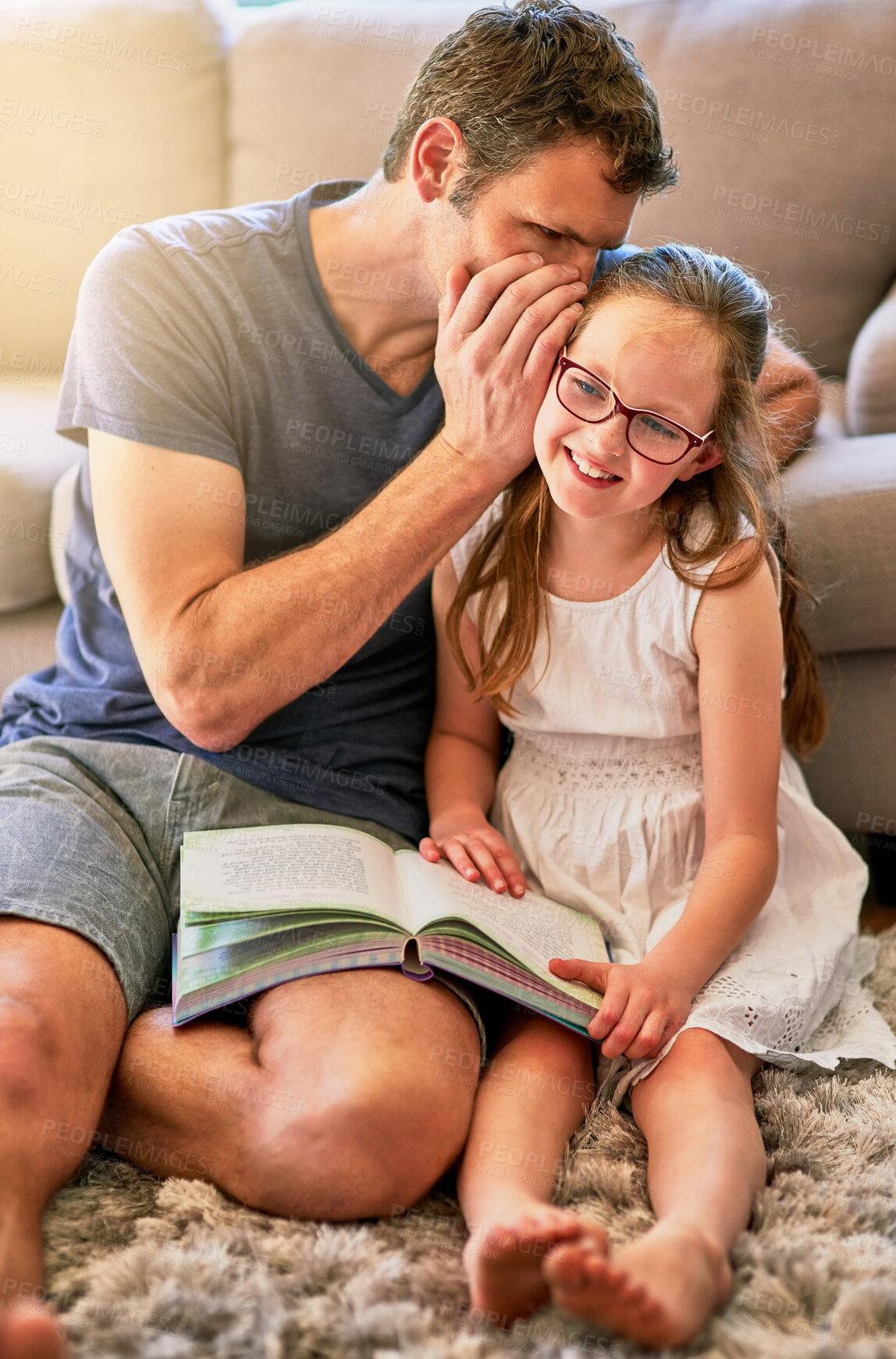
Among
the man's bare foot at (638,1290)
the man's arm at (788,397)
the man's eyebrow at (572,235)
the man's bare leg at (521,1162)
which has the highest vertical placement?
the man's eyebrow at (572,235)

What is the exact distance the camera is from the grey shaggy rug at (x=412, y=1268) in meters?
0.69

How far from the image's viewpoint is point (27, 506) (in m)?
1.49

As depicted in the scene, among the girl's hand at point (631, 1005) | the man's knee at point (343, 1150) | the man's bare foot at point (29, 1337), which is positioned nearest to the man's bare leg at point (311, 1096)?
the man's knee at point (343, 1150)

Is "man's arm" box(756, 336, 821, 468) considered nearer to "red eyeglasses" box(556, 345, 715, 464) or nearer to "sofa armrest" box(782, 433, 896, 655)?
"sofa armrest" box(782, 433, 896, 655)

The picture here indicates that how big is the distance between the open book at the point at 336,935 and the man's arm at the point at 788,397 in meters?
0.68

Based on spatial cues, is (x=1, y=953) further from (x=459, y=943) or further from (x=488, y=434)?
(x=488, y=434)

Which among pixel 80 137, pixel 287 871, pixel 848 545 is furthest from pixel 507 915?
pixel 80 137

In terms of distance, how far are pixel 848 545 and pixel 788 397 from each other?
20 centimetres

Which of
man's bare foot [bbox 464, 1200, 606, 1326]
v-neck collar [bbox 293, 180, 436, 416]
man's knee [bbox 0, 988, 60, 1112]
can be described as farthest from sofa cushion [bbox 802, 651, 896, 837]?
man's knee [bbox 0, 988, 60, 1112]

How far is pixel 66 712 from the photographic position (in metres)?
1.21

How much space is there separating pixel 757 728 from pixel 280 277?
0.71m

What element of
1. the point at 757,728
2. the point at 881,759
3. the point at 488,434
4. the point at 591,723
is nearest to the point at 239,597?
the point at 488,434

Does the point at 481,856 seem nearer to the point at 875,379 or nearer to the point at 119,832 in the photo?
the point at 119,832

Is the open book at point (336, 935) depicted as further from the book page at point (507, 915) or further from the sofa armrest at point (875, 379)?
the sofa armrest at point (875, 379)
